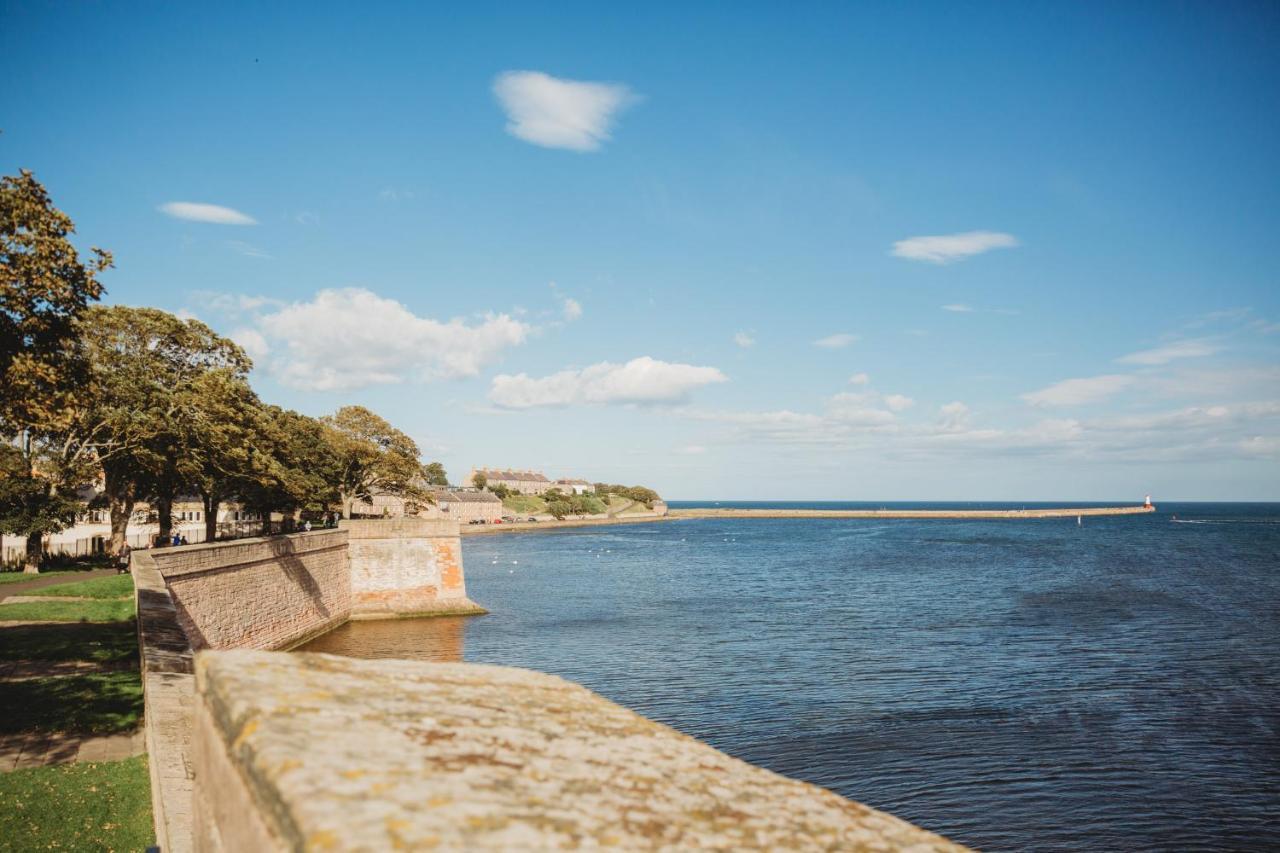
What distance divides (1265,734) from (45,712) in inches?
1136

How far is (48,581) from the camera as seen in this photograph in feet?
101

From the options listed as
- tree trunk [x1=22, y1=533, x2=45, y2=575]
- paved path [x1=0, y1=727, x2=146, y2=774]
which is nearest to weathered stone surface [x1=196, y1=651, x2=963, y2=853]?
paved path [x1=0, y1=727, x2=146, y2=774]

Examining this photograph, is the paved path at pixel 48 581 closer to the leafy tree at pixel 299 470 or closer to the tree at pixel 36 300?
the leafy tree at pixel 299 470

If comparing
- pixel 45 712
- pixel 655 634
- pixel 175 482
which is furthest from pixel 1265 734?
pixel 175 482

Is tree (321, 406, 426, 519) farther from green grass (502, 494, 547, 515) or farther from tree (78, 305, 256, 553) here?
green grass (502, 494, 547, 515)

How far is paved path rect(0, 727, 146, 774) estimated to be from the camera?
38.1 feet

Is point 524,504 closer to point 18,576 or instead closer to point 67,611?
point 18,576

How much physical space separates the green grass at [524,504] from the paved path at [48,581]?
415ft

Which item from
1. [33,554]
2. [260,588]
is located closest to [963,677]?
[260,588]

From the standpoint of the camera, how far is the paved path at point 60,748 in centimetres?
1162

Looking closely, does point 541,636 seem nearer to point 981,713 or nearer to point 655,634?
point 655,634

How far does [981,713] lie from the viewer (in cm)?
2316

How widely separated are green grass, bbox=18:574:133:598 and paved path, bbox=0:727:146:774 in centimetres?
1612

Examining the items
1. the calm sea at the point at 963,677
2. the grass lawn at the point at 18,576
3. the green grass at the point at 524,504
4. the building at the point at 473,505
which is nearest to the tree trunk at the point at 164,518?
the grass lawn at the point at 18,576
